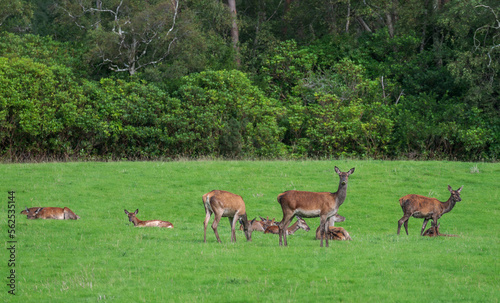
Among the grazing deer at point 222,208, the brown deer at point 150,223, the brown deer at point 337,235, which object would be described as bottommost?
the brown deer at point 150,223

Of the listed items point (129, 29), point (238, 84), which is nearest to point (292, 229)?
point (238, 84)

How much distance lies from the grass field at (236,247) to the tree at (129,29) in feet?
56.3

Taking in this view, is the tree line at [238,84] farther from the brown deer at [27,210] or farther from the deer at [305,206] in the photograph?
the deer at [305,206]

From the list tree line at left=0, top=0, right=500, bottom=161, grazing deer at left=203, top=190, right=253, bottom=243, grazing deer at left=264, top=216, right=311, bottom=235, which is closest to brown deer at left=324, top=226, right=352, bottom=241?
grazing deer at left=264, top=216, right=311, bottom=235

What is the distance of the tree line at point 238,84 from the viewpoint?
4103cm

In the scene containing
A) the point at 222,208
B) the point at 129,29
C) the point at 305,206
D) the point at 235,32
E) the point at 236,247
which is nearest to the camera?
the point at 236,247

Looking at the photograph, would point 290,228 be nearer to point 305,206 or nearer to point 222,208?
point 222,208

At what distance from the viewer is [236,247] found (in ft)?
48.4

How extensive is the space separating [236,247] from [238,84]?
3099 centimetres

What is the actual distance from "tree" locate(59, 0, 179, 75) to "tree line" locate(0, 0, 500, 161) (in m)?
0.11

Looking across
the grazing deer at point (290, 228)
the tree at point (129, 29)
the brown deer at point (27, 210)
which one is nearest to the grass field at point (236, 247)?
the grazing deer at point (290, 228)

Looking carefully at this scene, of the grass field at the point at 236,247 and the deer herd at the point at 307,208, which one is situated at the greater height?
the deer herd at the point at 307,208

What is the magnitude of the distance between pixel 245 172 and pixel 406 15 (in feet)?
82.5

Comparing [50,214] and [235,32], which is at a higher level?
[235,32]
